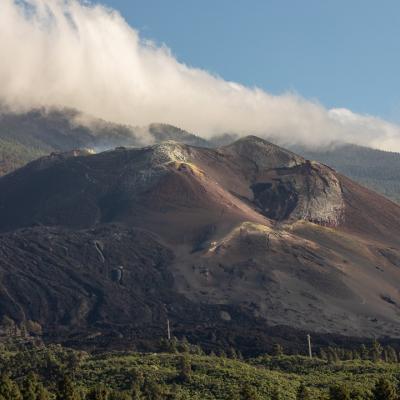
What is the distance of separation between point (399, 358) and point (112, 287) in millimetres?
74347

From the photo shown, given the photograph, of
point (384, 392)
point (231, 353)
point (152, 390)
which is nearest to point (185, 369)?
point (152, 390)

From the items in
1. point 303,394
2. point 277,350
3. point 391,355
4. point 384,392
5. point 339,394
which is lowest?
point 277,350

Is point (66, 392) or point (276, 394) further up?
point (276, 394)

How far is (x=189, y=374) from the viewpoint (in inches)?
4038

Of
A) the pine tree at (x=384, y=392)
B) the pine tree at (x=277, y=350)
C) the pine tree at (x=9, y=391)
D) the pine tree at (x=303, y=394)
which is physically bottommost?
the pine tree at (x=9, y=391)

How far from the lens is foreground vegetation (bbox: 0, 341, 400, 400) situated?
94.9m

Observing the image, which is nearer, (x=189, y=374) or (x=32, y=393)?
(x=32, y=393)

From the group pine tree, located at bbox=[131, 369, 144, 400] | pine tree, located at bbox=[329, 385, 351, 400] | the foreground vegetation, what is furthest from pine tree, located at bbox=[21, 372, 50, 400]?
pine tree, located at bbox=[329, 385, 351, 400]

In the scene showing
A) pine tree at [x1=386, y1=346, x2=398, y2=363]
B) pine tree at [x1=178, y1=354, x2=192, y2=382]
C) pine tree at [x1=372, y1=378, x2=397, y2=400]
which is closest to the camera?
pine tree at [x1=372, y1=378, x2=397, y2=400]

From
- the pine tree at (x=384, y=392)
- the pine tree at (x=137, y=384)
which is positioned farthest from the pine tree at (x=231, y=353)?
the pine tree at (x=384, y=392)

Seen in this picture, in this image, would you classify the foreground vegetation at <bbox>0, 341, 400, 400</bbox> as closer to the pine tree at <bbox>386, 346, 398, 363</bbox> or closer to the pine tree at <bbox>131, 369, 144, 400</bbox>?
the pine tree at <bbox>131, 369, 144, 400</bbox>

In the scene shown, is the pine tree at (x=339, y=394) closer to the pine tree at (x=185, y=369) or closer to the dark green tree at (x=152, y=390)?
the dark green tree at (x=152, y=390)

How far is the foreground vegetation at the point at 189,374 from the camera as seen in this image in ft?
311

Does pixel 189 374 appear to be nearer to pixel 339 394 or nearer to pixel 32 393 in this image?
pixel 32 393
